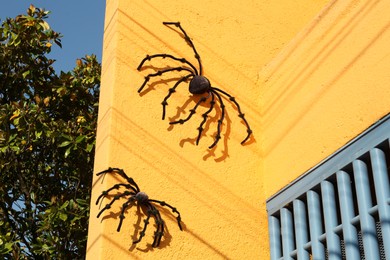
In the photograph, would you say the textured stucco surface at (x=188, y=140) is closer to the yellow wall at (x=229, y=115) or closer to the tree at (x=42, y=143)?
the yellow wall at (x=229, y=115)

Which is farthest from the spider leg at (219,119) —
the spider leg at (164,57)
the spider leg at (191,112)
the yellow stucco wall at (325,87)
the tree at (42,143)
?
the tree at (42,143)

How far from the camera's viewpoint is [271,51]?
5.98 m

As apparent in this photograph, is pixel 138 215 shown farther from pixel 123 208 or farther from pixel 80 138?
pixel 80 138

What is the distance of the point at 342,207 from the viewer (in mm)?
4305

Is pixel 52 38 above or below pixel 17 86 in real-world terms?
above

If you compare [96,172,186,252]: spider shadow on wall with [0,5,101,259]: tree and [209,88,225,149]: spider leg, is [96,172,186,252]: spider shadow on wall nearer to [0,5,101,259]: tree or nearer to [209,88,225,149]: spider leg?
[209,88,225,149]: spider leg

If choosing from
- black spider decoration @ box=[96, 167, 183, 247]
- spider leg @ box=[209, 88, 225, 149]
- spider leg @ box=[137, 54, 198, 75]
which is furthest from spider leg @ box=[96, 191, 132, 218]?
spider leg @ box=[137, 54, 198, 75]

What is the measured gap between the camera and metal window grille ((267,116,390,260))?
4.04 m

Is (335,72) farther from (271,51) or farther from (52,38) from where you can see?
(52,38)

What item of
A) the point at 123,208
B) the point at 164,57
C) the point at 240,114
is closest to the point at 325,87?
the point at 240,114

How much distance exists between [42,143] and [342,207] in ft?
13.6

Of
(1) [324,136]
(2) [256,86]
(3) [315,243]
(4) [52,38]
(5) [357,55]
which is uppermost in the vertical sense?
(4) [52,38]

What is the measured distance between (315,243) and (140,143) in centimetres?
138

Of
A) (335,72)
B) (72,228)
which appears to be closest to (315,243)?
(335,72)
